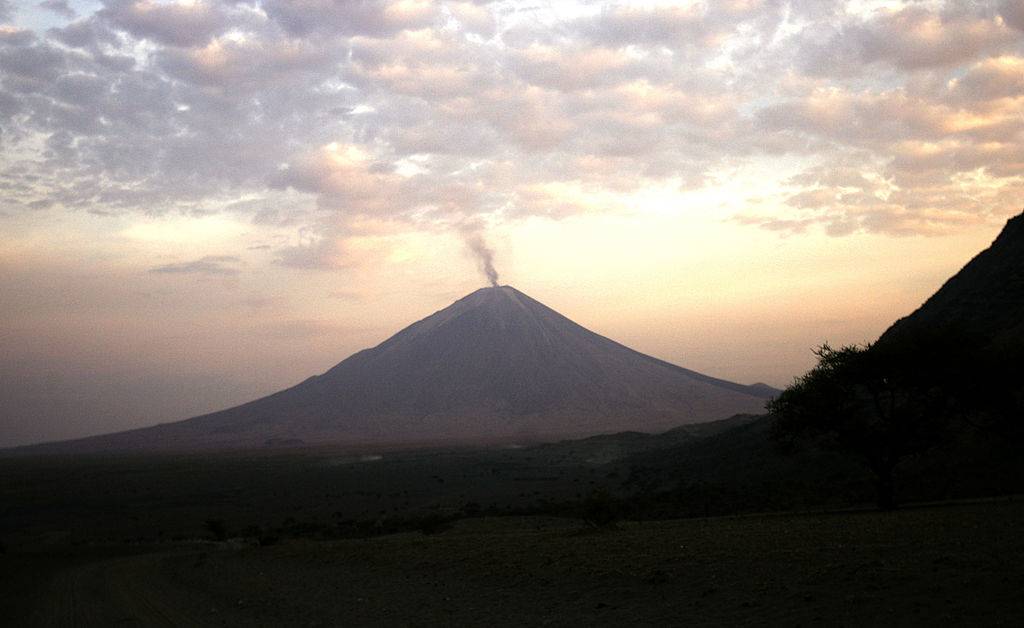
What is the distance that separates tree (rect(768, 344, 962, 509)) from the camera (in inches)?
984

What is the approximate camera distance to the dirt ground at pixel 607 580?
10383 mm

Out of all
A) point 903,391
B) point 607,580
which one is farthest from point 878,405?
point 607,580

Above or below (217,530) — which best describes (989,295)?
above

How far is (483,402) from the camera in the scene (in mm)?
168750

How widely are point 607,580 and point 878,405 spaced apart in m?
15.7

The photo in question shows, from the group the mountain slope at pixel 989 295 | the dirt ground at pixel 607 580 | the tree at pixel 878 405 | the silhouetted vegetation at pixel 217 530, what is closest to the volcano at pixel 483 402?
the mountain slope at pixel 989 295

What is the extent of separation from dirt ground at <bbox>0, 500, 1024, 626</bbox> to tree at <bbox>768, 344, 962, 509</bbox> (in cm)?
351

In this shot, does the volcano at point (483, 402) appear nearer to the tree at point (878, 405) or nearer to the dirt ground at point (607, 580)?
the tree at point (878, 405)

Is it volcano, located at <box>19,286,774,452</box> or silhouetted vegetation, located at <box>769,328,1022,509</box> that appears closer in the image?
silhouetted vegetation, located at <box>769,328,1022,509</box>

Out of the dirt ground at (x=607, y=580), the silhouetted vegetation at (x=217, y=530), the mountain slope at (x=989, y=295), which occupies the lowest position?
the silhouetted vegetation at (x=217, y=530)

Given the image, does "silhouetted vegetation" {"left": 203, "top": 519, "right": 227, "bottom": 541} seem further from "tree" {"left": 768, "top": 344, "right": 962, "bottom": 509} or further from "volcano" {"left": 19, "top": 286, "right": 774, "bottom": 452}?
"volcano" {"left": 19, "top": 286, "right": 774, "bottom": 452}

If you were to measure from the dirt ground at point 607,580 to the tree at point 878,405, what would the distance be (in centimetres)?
351

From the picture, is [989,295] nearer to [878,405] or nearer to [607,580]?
[878,405]

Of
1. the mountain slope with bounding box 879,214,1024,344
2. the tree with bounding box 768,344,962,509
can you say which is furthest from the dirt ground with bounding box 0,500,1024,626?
the mountain slope with bounding box 879,214,1024,344
